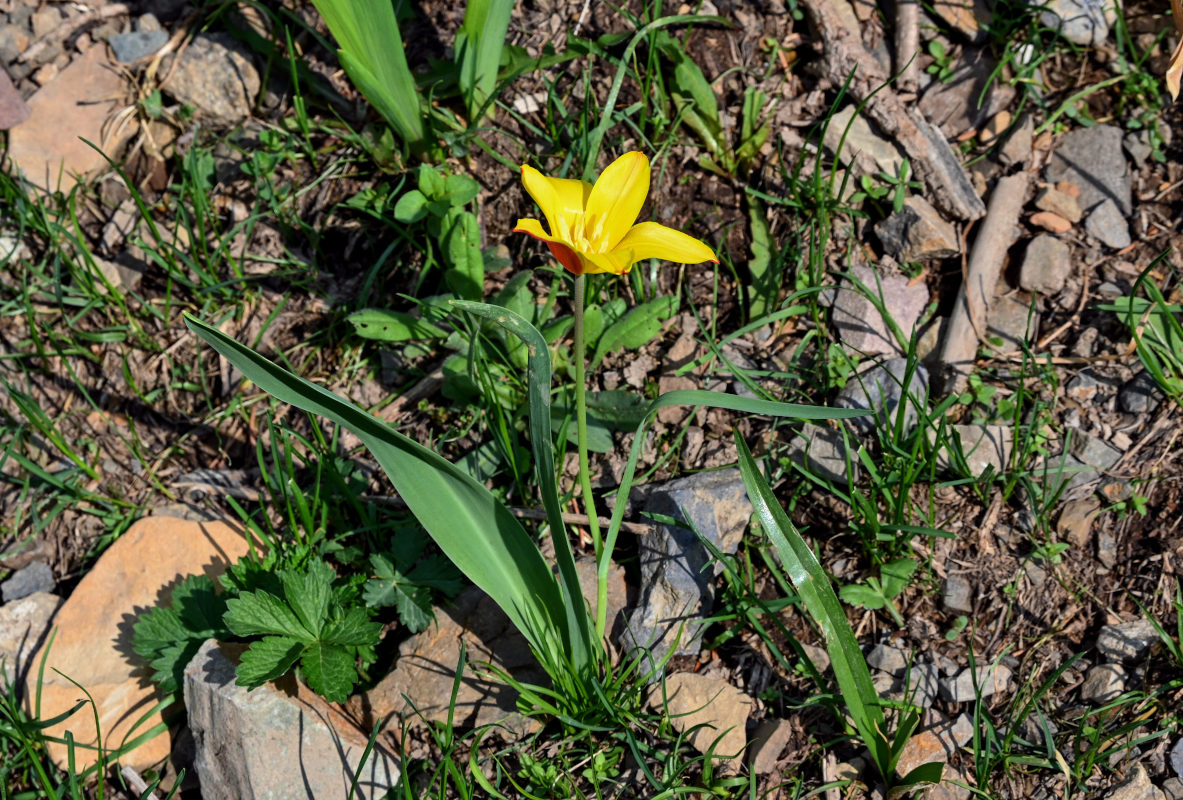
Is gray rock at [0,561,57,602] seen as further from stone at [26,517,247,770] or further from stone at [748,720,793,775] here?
stone at [748,720,793,775]

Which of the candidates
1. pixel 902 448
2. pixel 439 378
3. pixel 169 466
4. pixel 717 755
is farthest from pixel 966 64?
pixel 169 466

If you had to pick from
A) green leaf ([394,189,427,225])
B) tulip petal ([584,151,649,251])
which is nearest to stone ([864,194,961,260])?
tulip petal ([584,151,649,251])

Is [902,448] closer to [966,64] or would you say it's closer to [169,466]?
[966,64]

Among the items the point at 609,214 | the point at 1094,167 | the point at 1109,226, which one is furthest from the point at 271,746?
the point at 1094,167

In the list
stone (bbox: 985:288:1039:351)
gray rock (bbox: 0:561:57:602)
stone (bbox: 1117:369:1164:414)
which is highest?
stone (bbox: 985:288:1039:351)

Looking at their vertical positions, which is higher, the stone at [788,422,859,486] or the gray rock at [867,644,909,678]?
the stone at [788,422,859,486]

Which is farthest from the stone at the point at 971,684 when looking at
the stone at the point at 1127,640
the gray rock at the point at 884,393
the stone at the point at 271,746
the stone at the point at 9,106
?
the stone at the point at 9,106
